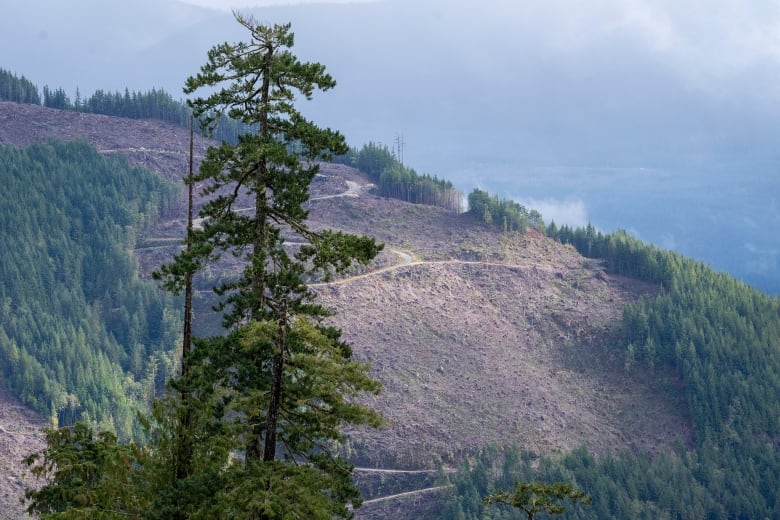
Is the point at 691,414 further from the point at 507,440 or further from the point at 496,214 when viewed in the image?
the point at 496,214

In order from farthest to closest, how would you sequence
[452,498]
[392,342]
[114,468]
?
[392,342] < [452,498] < [114,468]

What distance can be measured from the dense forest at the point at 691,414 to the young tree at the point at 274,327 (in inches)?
3392

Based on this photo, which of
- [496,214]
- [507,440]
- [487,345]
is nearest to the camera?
[507,440]

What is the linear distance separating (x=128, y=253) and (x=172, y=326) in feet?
57.0

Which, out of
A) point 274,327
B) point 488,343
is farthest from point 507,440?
point 274,327

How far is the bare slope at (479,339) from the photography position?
471 ft

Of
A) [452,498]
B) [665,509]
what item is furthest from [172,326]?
[665,509]

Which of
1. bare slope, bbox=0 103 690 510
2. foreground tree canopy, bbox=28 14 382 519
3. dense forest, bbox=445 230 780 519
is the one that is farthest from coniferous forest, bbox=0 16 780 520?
foreground tree canopy, bbox=28 14 382 519

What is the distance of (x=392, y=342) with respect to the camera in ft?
509

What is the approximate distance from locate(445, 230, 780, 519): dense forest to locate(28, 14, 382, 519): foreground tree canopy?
85568 millimetres

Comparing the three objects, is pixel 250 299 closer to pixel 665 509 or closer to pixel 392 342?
pixel 665 509

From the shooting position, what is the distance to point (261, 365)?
112 feet

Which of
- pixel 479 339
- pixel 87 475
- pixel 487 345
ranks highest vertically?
pixel 87 475

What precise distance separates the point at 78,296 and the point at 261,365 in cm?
14271
